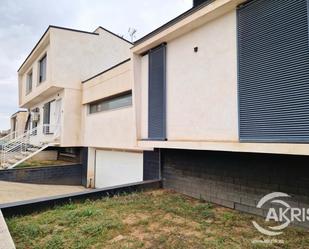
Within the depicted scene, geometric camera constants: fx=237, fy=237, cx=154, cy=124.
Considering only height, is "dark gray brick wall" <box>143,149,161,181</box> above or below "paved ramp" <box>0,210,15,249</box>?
above

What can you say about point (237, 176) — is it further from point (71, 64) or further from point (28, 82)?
point (28, 82)

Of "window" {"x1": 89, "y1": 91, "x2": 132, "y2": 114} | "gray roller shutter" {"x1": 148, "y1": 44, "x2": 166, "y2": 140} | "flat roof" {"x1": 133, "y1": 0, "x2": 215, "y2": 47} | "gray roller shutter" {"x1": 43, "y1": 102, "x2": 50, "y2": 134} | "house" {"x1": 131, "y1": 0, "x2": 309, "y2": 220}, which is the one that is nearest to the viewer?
"house" {"x1": 131, "y1": 0, "x2": 309, "y2": 220}

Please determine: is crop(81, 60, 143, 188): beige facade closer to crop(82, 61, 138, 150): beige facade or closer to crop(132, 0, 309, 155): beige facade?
crop(82, 61, 138, 150): beige facade

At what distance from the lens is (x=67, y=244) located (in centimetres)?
389

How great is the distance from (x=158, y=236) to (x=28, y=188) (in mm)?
8810

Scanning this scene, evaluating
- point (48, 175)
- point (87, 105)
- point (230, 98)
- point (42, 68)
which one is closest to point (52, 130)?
point (87, 105)

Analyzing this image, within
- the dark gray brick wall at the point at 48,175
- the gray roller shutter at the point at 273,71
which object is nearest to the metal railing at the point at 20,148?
the dark gray brick wall at the point at 48,175

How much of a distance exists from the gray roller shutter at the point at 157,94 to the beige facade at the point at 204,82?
0.17 m

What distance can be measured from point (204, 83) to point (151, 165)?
4311mm

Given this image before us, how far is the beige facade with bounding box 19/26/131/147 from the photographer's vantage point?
1329 cm

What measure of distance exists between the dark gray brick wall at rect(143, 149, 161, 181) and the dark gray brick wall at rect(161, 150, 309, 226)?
1.50ft

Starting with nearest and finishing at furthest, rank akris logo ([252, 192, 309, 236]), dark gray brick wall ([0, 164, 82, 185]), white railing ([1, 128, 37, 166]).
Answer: akris logo ([252, 192, 309, 236]) → dark gray brick wall ([0, 164, 82, 185]) → white railing ([1, 128, 37, 166])

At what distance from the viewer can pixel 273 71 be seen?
12.9 ft

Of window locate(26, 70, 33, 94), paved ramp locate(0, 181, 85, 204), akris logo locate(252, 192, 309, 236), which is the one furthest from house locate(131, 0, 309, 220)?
window locate(26, 70, 33, 94)
